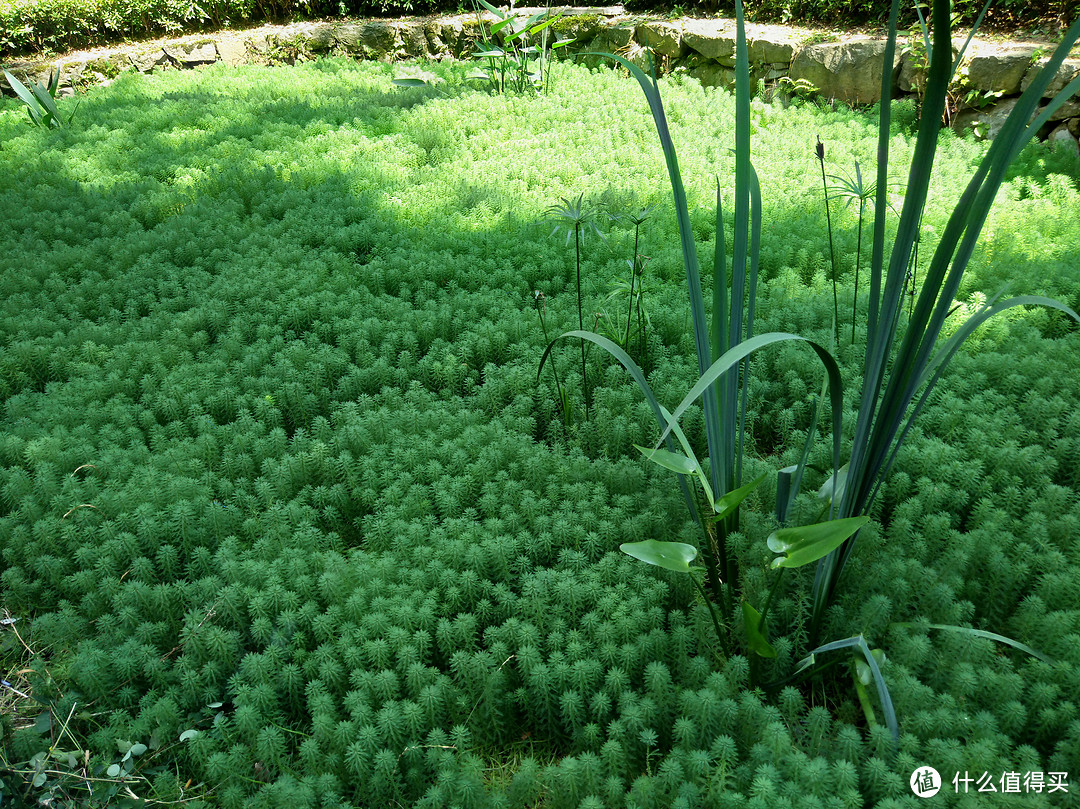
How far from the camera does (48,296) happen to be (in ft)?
15.3

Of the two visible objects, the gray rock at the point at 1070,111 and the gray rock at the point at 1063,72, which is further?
the gray rock at the point at 1070,111

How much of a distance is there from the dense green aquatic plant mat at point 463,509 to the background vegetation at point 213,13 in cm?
311

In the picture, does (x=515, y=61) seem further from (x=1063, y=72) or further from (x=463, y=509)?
(x=463, y=509)

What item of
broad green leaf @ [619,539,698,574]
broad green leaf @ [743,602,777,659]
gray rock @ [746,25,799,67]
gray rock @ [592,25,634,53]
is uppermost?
gray rock @ [592,25,634,53]

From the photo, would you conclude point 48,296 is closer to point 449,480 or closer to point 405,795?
point 449,480

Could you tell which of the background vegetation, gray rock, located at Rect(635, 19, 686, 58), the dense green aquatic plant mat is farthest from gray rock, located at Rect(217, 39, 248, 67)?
gray rock, located at Rect(635, 19, 686, 58)

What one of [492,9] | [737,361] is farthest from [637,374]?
[492,9]

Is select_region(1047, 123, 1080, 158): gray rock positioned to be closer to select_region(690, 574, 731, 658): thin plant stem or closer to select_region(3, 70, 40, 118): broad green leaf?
select_region(690, 574, 731, 658): thin plant stem

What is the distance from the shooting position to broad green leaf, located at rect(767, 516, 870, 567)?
2016 millimetres

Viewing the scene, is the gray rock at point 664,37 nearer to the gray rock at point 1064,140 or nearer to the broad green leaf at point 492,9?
the broad green leaf at point 492,9

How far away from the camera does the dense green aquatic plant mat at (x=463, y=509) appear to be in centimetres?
220

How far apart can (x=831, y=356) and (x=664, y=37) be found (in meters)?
7.46

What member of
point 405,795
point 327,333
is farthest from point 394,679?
point 327,333

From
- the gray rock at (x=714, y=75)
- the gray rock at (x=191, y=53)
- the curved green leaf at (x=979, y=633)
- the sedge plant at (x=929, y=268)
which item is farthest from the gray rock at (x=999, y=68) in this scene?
the gray rock at (x=191, y=53)
